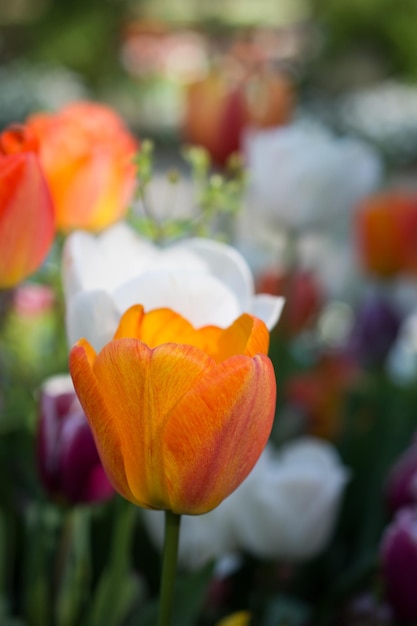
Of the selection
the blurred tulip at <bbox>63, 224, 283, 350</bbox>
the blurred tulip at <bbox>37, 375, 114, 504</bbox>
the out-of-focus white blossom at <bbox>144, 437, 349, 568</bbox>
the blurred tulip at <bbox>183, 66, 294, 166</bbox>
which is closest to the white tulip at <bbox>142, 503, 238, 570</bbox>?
the out-of-focus white blossom at <bbox>144, 437, 349, 568</bbox>

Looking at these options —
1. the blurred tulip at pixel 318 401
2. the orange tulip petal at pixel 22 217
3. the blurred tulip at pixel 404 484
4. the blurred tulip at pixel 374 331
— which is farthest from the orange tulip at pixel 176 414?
the blurred tulip at pixel 374 331

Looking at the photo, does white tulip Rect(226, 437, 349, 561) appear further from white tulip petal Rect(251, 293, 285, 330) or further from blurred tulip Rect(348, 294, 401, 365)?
blurred tulip Rect(348, 294, 401, 365)

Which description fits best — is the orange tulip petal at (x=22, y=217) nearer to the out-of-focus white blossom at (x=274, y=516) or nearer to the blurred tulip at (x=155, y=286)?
the blurred tulip at (x=155, y=286)

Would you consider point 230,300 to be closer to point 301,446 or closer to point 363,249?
point 301,446

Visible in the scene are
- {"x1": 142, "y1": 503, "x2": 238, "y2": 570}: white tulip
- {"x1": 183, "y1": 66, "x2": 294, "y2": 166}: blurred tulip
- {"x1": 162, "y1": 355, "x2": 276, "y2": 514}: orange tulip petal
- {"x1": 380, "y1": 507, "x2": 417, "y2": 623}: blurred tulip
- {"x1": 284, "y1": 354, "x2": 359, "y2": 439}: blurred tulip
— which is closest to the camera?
{"x1": 162, "y1": 355, "x2": 276, "y2": 514}: orange tulip petal

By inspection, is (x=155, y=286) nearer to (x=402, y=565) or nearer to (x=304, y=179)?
(x=402, y=565)

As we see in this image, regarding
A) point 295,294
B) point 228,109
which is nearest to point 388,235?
point 295,294
